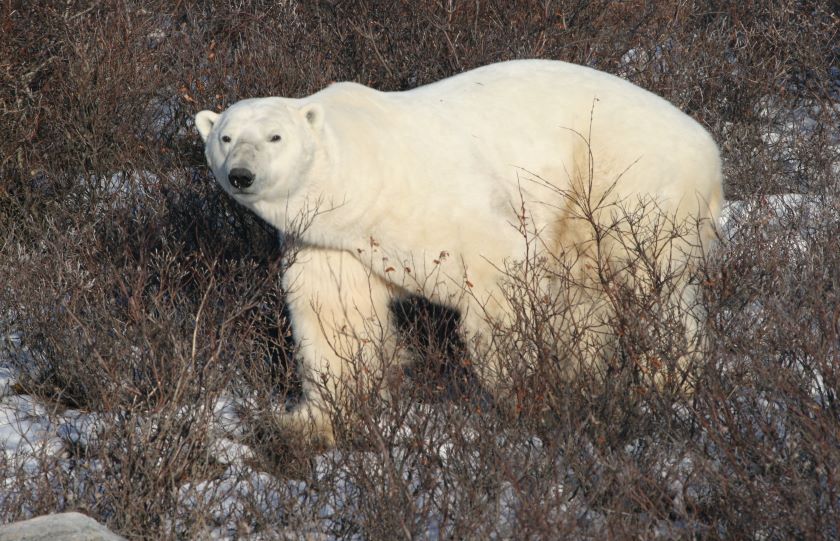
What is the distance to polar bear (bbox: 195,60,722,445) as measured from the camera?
3.04 metres

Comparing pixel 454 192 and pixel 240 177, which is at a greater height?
pixel 454 192

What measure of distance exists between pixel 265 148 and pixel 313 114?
20 centimetres

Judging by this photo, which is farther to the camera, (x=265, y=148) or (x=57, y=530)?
(x=265, y=148)

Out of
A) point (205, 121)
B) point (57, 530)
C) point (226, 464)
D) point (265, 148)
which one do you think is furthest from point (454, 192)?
point (57, 530)

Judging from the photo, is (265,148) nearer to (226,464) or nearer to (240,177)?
(240,177)

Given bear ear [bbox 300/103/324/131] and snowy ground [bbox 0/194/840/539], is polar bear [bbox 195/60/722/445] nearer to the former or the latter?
bear ear [bbox 300/103/324/131]

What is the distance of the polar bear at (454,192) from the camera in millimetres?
Answer: 3037

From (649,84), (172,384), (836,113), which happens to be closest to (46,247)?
(172,384)

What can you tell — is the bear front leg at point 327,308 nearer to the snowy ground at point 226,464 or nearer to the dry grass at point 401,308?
the dry grass at point 401,308

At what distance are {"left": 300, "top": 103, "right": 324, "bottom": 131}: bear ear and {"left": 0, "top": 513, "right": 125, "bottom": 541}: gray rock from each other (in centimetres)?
136

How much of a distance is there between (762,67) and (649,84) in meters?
0.76

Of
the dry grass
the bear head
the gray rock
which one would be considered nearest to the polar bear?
the bear head

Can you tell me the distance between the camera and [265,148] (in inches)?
116

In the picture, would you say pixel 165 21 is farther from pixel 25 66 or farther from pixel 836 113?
pixel 836 113
